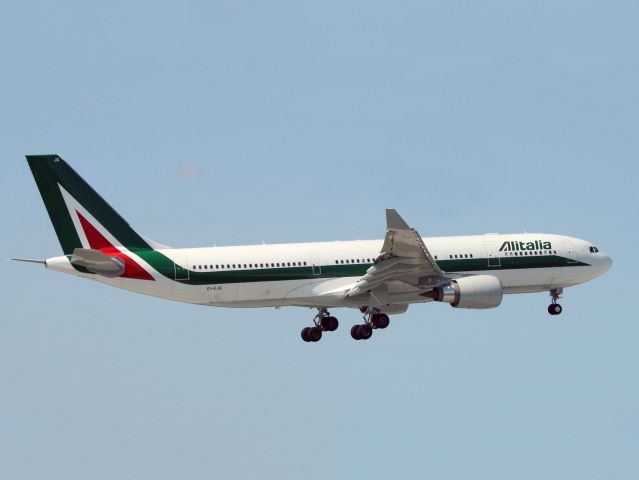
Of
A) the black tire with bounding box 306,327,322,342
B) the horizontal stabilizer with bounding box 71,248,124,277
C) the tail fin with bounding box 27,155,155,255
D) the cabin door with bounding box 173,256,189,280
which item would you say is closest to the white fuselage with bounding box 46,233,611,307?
the cabin door with bounding box 173,256,189,280

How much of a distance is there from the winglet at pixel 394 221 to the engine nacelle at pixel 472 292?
219 inches

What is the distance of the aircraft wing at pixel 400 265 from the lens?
5666 centimetres

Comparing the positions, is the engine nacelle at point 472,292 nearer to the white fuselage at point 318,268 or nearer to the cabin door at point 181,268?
the white fuselage at point 318,268

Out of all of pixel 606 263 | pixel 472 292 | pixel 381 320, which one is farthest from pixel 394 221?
pixel 606 263

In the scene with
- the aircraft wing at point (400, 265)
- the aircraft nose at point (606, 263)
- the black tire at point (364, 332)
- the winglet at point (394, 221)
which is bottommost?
the black tire at point (364, 332)

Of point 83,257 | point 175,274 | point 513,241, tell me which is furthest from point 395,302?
point 83,257

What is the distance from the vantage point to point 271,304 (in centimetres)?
6122

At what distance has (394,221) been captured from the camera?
182ft

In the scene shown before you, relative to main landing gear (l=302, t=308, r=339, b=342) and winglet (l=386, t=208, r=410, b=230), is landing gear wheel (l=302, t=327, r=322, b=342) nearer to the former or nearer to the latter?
main landing gear (l=302, t=308, r=339, b=342)

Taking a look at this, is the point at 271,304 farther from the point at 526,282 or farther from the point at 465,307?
the point at 526,282

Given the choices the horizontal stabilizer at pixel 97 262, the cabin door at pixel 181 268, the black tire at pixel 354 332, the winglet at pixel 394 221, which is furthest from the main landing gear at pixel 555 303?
the horizontal stabilizer at pixel 97 262

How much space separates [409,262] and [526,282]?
31.5 feet

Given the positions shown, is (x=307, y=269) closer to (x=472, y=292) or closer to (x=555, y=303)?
(x=472, y=292)

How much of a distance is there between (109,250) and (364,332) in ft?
45.0
